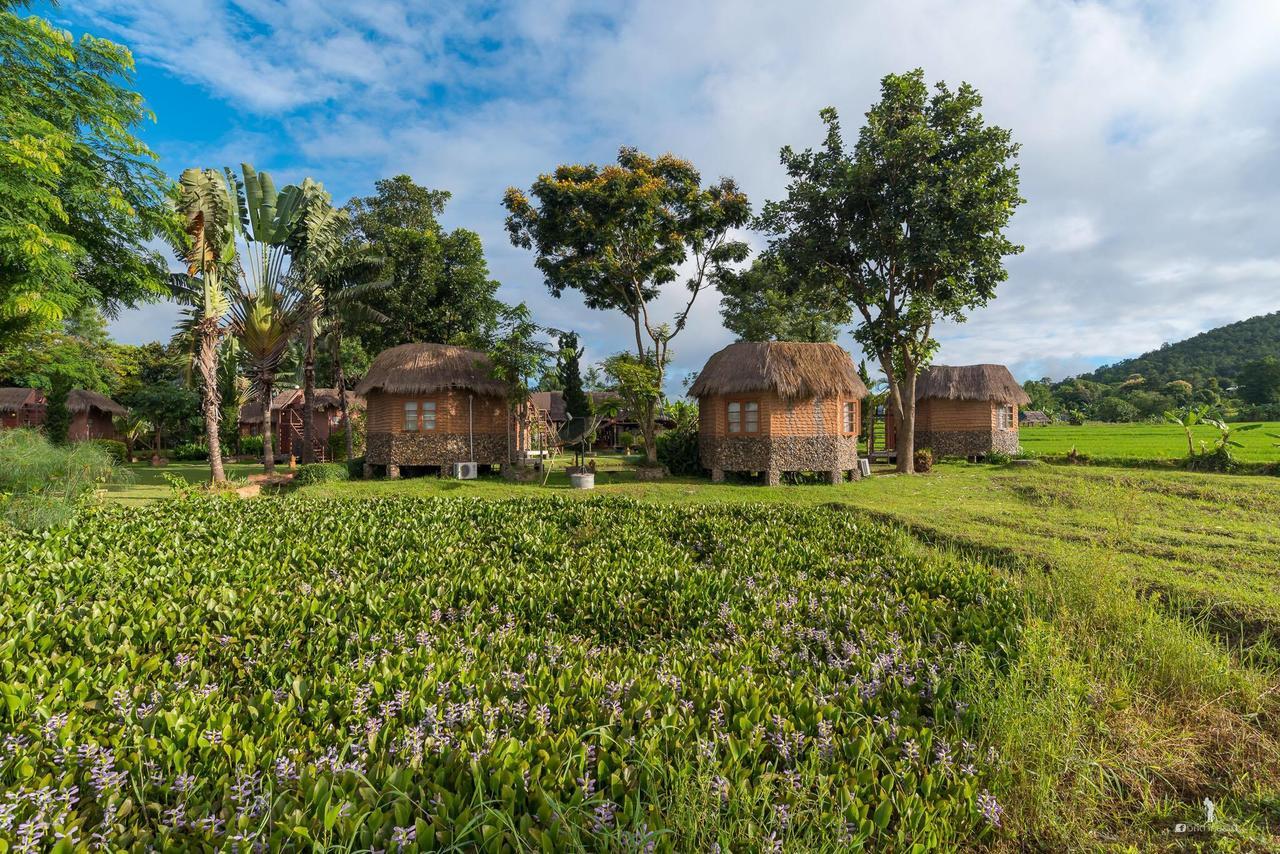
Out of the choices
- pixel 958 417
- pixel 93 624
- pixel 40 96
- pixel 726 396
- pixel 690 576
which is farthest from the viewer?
pixel 958 417

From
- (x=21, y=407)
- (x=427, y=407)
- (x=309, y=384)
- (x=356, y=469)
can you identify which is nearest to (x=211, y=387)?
(x=309, y=384)

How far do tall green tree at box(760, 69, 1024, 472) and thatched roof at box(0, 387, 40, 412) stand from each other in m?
39.2

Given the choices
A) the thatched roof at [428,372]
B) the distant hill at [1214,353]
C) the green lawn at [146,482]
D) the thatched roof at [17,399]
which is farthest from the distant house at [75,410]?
the distant hill at [1214,353]

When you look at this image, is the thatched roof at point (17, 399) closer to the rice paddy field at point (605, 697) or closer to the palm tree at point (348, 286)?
the palm tree at point (348, 286)

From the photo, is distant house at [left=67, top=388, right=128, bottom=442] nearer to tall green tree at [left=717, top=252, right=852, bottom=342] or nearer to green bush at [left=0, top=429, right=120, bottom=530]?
green bush at [left=0, top=429, right=120, bottom=530]

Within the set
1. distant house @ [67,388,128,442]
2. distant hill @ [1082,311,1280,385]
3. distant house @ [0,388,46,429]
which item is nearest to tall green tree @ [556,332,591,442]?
distant house @ [67,388,128,442]

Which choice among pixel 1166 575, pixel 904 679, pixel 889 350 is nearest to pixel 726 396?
pixel 889 350

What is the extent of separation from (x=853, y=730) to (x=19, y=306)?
14.2 metres

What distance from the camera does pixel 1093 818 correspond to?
2.50 m

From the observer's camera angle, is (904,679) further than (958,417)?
No

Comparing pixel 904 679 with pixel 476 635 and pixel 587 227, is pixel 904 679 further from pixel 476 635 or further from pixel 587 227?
pixel 587 227

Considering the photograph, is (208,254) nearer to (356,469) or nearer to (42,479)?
(356,469)

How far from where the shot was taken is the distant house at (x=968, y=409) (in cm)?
2208

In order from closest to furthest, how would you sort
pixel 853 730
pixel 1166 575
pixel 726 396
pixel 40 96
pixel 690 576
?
pixel 853 730 < pixel 690 576 < pixel 1166 575 < pixel 40 96 < pixel 726 396
